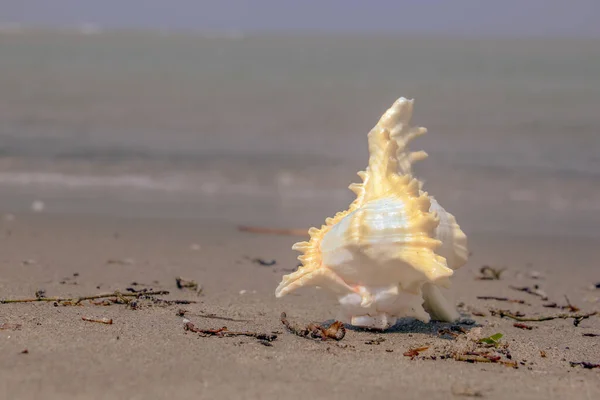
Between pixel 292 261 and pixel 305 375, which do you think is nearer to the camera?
pixel 305 375

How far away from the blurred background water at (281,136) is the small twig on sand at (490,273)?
182 cm

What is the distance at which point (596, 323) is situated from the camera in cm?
423

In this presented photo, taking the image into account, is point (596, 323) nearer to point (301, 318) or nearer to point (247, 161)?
point (301, 318)

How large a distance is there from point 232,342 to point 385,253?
728mm

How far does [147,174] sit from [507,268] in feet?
17.7

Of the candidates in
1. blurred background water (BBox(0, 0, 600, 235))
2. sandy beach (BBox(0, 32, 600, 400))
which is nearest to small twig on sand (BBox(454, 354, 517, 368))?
sandy beach (BBox(0, 32, 600, 400))

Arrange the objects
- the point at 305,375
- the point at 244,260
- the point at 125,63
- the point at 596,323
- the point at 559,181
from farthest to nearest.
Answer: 1. the point at 125,63
2. the point at 559,181
3. the point at 244,260
4. the point at 596,323
5. the point at 305,375

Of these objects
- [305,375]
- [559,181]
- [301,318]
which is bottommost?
[305,375]

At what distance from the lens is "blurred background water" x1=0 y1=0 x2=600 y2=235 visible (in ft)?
28.1

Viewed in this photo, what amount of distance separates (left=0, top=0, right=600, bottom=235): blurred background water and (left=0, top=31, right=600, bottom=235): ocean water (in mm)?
35

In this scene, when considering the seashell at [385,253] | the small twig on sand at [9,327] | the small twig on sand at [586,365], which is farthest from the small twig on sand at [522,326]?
the small twig on sand at [9,327]

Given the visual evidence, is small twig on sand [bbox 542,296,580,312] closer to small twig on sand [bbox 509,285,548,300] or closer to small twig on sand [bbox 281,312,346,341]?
small twig on sand [bbox 509,285,548,300]

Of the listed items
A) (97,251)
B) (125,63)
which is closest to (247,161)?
(97,251)

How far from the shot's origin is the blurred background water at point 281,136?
337 inches
